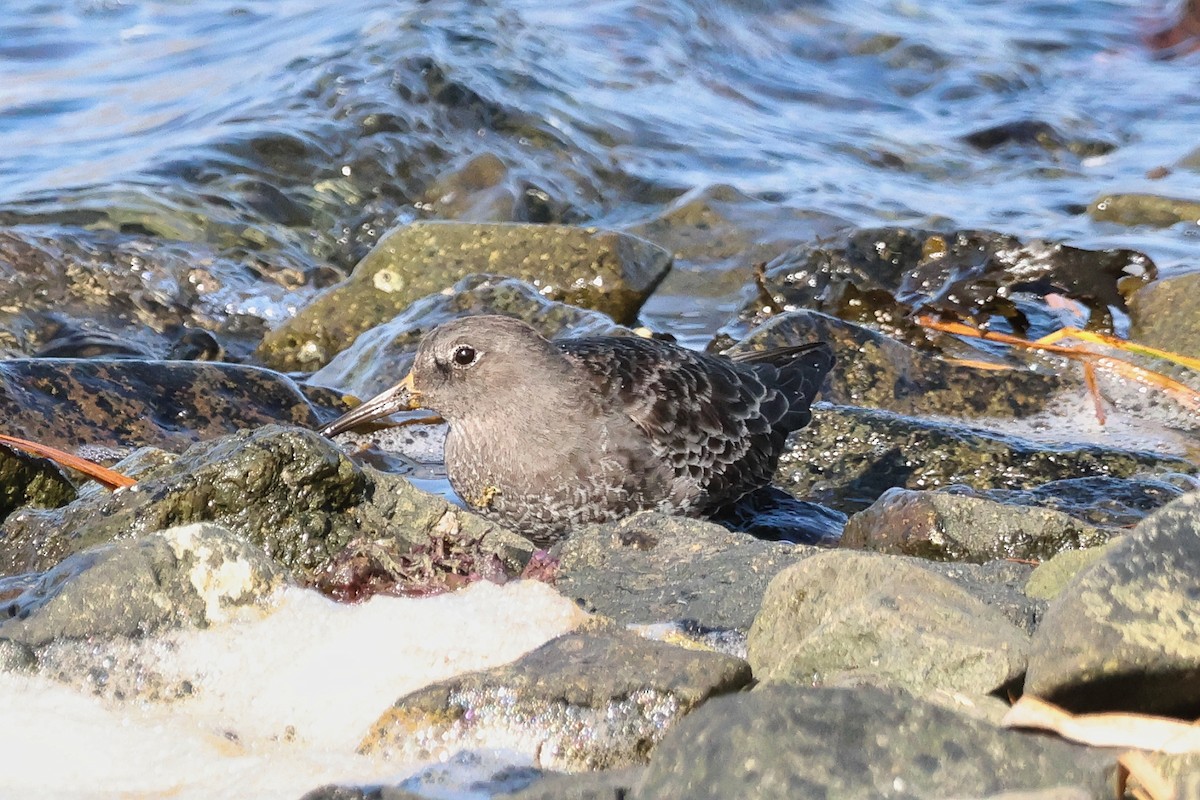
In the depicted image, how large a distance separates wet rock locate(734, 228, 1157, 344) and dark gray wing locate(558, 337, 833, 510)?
93.8 inches

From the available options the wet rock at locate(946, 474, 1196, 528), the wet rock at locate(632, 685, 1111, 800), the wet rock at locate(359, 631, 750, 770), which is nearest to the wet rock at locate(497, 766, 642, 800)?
the wet rock at locate(632, 685, 1111, 800)

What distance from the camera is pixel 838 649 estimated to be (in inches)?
114

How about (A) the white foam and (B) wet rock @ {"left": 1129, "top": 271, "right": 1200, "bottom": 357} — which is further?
(B) wet rock @ {"left": 1129, "top": 271, "right": 1200, "bottom": 357}

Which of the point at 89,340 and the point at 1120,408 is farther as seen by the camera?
the point at 89,340

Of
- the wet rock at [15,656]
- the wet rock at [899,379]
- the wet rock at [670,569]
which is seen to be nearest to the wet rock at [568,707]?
the wet rock at [670,569]

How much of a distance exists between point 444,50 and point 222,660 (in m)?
10.2

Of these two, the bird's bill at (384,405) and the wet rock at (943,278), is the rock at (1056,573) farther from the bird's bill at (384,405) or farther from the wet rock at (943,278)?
the wet rock at (943,278)

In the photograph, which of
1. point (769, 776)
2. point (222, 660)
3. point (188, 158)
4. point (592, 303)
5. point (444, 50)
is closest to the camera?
point (769, 776)

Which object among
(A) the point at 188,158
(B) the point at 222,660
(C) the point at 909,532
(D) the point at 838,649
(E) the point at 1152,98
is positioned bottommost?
(E) the point at 1152,98

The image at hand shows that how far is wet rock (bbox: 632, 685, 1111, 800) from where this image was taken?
7.43 ft

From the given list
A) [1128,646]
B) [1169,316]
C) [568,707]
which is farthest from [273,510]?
[1169,316]

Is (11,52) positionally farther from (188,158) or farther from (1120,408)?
(1120,408)

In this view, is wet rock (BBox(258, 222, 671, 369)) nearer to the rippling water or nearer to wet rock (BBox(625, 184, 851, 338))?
wet rock (BBox(625, 184, 851, 338))

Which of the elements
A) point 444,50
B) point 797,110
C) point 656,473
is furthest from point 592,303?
point 797,110
